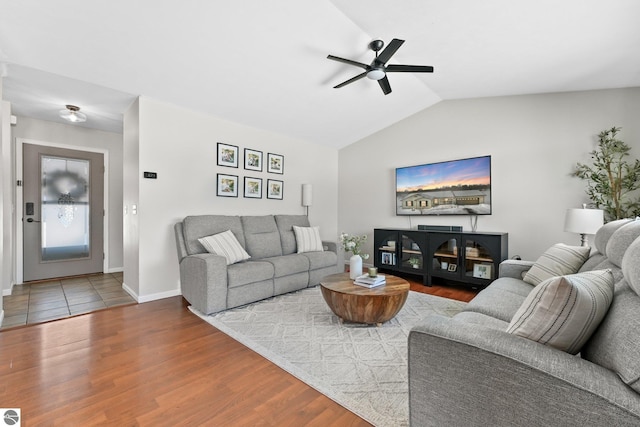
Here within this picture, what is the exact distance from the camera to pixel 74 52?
2.54 meters

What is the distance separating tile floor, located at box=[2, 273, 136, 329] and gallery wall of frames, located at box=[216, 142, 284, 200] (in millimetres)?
1861

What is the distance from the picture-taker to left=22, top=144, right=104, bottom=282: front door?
4.11 meters

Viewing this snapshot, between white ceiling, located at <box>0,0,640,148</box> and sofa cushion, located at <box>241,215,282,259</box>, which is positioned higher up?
white ceiling, located at <box>0,0,640,148</box>

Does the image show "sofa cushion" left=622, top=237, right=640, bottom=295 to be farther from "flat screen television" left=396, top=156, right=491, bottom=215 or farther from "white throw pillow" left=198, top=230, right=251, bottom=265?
"flat screen television" left=396, top=156, right=491, bottom=215

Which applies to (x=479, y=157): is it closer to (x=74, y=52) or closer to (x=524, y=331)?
(x=524, y=331)

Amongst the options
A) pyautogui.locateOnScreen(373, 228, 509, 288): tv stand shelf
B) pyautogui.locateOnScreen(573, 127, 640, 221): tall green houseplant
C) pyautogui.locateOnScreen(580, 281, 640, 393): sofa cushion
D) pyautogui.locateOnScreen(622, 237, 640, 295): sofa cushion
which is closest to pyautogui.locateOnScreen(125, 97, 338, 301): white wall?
pyautogui.locateOnScreen(373, 228, 509, 288): tv stand shelf

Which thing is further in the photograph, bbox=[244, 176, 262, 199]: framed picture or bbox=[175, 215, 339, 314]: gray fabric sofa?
bbox=[244, 176, 262, 199]: framed picture

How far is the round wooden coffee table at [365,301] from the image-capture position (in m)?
2.42

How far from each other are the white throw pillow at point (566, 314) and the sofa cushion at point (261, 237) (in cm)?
316

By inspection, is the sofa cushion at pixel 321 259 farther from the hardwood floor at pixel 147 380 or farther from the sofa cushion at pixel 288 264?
the hardwood floor at pixel 147 380

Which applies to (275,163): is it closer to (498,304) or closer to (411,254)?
(411,254)

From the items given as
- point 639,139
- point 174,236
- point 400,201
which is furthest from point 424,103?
point 174,236

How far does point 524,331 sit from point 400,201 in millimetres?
3938

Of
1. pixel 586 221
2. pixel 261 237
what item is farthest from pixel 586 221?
pixel 261 237
